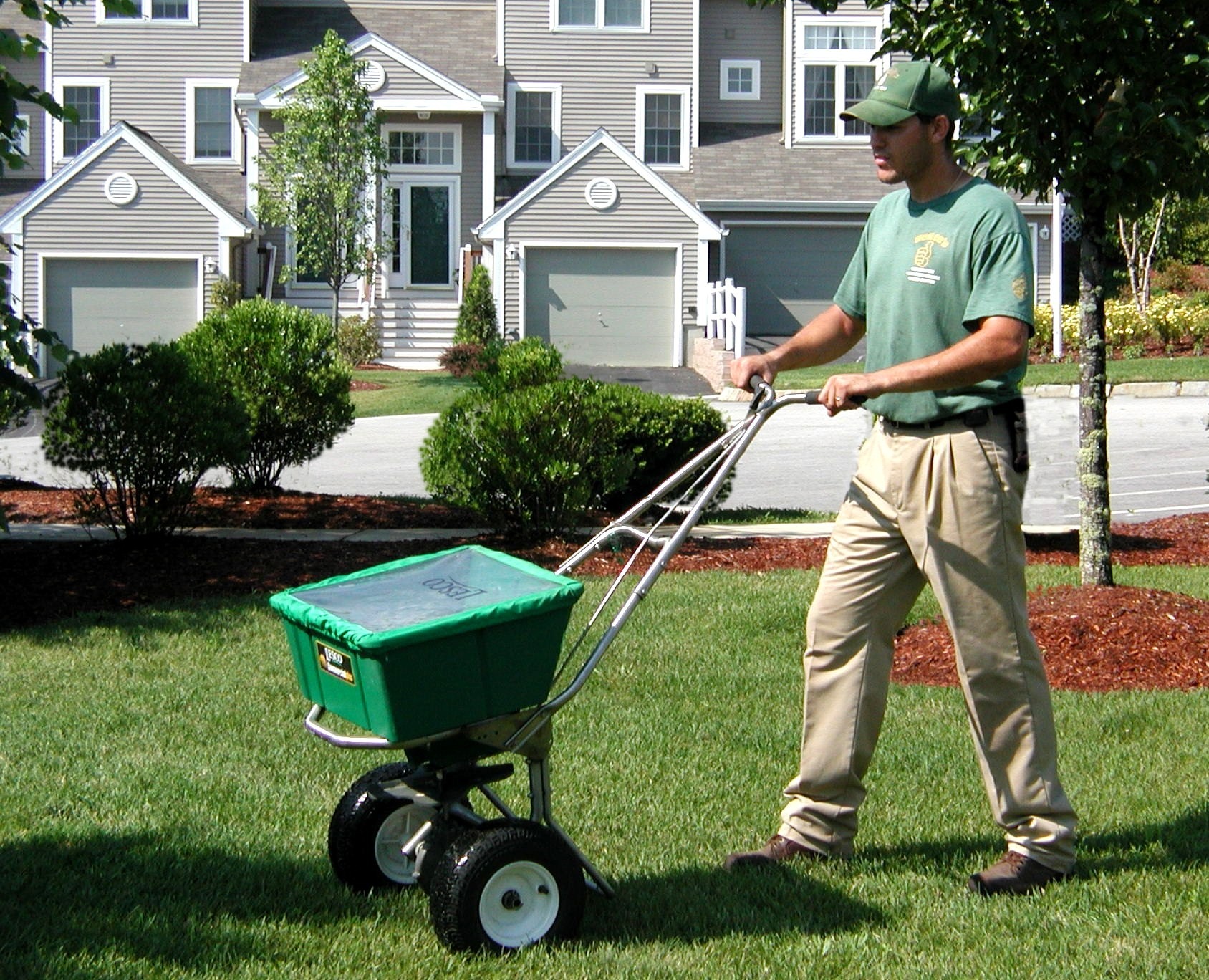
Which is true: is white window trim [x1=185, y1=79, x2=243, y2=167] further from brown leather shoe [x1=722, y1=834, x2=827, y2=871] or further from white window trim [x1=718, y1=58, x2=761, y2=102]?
brown leather shoe [x1=722, y1=834, x2=827, y2=871]

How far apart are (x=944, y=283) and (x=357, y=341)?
2425cm

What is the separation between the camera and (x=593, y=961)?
3.64 meters

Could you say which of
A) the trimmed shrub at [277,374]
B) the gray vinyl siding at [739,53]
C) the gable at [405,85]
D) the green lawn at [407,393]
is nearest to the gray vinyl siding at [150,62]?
the gable at [405,85]

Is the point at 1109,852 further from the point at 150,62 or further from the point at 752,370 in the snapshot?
the point at 150,62

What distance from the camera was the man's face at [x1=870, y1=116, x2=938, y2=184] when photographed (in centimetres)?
404

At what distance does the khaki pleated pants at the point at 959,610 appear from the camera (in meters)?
4.04

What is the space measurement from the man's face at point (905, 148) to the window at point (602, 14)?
28.2 m

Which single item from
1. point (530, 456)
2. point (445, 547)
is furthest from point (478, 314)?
point (530, 456)

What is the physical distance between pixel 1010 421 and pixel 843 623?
0.74 metres

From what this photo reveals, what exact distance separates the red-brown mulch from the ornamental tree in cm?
1414

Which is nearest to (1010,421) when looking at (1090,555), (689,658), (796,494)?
(689,658)

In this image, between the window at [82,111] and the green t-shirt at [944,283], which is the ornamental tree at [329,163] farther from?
the green t-shirt at [944,283]

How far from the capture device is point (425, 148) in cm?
3056

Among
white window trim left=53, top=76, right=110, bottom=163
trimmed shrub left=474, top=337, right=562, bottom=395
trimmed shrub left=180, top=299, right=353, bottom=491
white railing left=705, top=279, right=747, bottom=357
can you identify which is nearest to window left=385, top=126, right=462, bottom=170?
white window trim left=53, top=76, right=110, bottom=163
